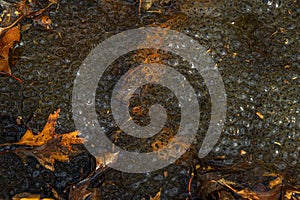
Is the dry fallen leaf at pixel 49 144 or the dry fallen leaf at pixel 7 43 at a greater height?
the dry fallen leaf at pixel 7 43

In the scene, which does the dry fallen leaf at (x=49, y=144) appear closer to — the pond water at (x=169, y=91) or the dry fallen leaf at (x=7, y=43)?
the pond water at (x=169, y=91)

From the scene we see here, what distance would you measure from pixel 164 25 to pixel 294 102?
0.70 m

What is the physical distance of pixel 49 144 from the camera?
192 centimetres

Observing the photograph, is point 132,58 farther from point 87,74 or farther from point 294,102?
point 294,102

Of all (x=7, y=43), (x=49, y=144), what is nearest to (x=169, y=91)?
(x=49, y=144)

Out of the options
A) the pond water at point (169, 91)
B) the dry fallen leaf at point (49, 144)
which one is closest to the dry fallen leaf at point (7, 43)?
the pond water at point (169, 91)

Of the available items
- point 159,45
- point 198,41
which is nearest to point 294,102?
point 198,41

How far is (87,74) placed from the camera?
6.48ft

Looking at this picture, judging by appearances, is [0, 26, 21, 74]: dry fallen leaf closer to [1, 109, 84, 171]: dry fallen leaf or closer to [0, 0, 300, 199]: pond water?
[0, 0, 300, 199]: pond water

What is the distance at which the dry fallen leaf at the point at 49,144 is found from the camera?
1.91 metres

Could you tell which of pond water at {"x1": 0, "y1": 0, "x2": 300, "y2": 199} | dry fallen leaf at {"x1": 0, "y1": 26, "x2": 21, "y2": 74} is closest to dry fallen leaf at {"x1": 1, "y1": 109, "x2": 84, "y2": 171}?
pond water at {"x1": 0, "y1": 0, "x2": 300, "y2": 199}

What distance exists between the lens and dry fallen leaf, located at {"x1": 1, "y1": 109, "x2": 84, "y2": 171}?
191cm

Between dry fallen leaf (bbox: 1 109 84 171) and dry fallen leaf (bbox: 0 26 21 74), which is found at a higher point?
dry fallen leaf (bbox: 0 26 21 74)

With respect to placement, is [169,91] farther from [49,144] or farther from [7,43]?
[7,43]
